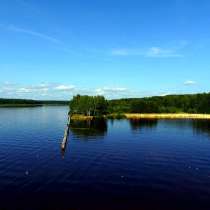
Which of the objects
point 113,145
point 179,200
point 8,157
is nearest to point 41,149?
point 8,157

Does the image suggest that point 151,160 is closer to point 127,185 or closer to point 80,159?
point 80,159

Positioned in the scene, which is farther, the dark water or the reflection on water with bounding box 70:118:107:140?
the reflection on water with bounding box 70:118:107:140

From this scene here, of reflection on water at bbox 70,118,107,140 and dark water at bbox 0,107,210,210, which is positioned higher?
reflection on water at bbox 70,118,107,140

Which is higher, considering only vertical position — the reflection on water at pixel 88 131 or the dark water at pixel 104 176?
the reflection on water at pixel 88 131

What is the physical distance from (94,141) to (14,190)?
Answer: 178 feet

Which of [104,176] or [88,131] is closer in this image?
[104,176]

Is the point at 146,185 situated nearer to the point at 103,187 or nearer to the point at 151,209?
the point at 103,187

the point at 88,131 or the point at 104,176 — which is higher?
the point at 88,131

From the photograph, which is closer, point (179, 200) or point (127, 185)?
point (179, 200)

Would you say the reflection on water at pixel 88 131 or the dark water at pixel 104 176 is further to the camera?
the reflection on water at pixel 88 131

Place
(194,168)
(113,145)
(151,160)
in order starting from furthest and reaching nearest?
(113,145)
(151,160)
(194,168)

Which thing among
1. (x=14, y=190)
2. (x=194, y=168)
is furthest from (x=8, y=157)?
(x=194, y=168)

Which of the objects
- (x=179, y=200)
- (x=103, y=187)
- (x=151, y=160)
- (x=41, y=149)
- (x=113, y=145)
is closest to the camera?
(x=179, y=200)

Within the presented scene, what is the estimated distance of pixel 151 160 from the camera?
7044cm
